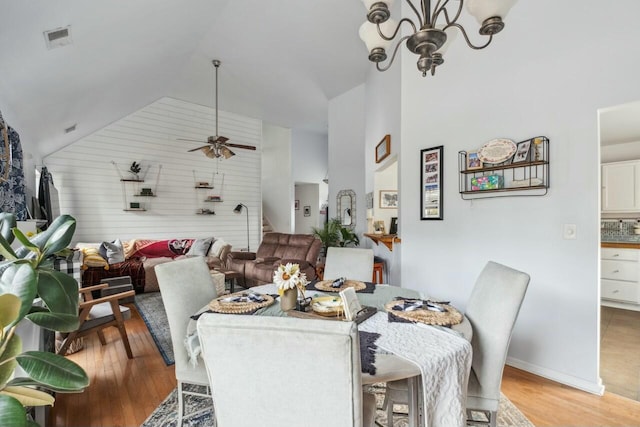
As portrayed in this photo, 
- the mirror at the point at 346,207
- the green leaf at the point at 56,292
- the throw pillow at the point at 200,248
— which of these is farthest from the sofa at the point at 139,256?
the green leaf at the point at 56,292

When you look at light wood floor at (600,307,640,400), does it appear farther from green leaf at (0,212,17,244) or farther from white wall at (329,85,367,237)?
green leaf at (0,212,17,244)

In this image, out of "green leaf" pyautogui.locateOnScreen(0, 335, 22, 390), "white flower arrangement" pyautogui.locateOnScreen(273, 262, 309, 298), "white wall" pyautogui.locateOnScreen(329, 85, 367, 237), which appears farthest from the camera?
"white wall" pyautogui.locateOnScreen(329, 85, 367, 237)

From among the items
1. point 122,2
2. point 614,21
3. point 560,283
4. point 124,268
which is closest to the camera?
point 614,21

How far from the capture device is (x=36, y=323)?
77 cm

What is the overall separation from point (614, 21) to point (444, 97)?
47.3 inches

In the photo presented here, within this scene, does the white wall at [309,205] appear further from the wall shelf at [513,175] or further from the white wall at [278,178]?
the wall shelf at [513,175]

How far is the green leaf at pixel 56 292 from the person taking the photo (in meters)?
0.84

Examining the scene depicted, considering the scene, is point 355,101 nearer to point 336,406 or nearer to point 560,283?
point 560,283

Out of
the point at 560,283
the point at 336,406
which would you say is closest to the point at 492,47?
the point at 560,283

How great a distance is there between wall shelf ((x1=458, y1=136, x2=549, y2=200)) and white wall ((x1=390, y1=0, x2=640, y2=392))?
55 mm

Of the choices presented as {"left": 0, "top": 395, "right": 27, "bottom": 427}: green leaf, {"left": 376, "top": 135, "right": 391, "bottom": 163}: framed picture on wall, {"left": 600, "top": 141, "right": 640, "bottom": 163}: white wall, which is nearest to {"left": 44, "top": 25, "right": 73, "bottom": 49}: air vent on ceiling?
{"left": 0, "top": 395, "right": 27, "bottom": 427}: green leaf

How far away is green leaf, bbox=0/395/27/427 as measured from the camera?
0.60 meters

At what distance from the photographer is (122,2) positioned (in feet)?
7.86

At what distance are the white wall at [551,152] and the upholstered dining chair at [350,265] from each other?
86cm
